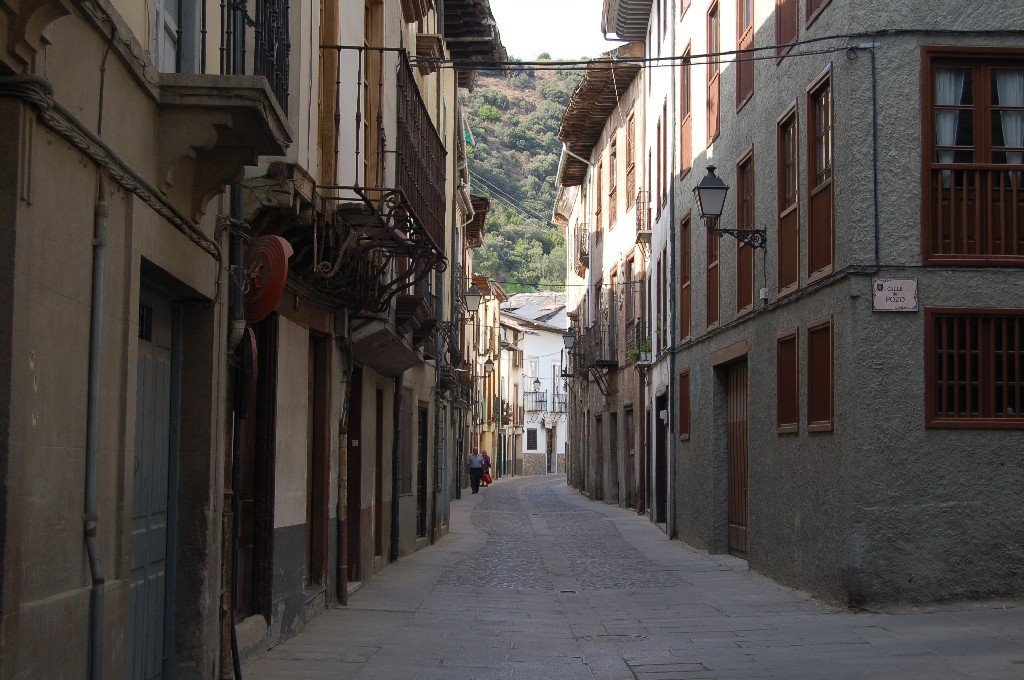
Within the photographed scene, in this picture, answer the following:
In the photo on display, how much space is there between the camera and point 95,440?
17.5 ft

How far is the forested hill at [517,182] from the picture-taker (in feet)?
342

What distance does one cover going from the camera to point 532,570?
16984mm

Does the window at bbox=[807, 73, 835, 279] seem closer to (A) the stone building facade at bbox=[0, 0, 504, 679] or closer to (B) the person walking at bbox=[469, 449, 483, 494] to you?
(A) the stone building facade at bbox=[0, 0, 504, 679]

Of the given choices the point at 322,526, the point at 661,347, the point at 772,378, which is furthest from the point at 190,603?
the point at 661,347

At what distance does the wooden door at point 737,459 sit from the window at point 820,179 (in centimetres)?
419

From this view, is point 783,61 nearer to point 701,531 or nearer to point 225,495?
point 701,531

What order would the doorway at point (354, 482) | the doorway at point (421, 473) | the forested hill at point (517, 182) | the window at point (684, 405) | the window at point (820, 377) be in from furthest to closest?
the forested hill at point (517, 182)
the window at point (684, 405)
the doorway at point (421, 473)
the doorway at point (354, 482)
the window at point (820, 377)

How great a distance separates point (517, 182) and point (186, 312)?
394 ft

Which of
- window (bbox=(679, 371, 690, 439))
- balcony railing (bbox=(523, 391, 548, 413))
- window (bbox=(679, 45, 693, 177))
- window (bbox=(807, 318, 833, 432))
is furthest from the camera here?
balcony railing (bbox=(523, 391, 548, 413))

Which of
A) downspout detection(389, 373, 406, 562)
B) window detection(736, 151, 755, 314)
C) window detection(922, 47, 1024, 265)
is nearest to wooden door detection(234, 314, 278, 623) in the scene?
window detection(922, 47, 1024, 265)

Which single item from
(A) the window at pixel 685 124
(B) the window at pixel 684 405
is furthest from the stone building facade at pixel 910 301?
(A) the window at pixel 685 124

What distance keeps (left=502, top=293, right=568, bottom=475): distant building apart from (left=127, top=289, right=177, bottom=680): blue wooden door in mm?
73014

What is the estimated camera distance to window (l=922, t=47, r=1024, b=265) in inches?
464

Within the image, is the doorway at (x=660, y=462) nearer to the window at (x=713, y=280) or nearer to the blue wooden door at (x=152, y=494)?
the window at (x=713, y=280)
